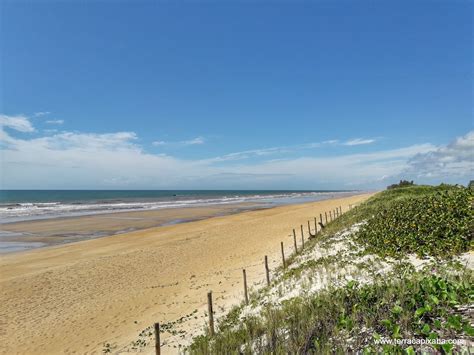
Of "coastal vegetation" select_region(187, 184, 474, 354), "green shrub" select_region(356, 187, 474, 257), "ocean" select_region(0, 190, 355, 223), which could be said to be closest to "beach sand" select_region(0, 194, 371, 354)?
"coastal vegetation" select_region(187, 184, 474, 354)

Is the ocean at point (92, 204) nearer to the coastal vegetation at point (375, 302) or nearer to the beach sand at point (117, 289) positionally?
the beach sand at point (117, 289)

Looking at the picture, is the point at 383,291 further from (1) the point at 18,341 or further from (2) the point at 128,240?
(2) the point at 128,240

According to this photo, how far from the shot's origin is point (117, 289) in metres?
15.1

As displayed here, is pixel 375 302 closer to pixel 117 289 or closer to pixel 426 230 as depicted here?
pixel 426 230

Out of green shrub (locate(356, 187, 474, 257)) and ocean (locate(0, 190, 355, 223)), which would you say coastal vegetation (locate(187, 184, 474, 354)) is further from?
ocean (locate(0, 190, 355, 223))

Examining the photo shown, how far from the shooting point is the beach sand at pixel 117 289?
1065 cm

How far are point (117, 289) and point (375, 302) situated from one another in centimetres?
1318

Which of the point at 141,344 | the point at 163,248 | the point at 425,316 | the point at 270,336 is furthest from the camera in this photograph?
the point at 163,248

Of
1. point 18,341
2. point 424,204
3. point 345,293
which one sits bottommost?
point 18,341

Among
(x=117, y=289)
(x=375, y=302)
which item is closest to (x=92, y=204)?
(x=117, y=289)

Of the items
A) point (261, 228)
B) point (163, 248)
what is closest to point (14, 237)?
point (163, 248)

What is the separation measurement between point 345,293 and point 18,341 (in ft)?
39.3

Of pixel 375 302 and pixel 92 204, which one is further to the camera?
pixel 92 204

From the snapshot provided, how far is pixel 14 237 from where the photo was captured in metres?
30.7
